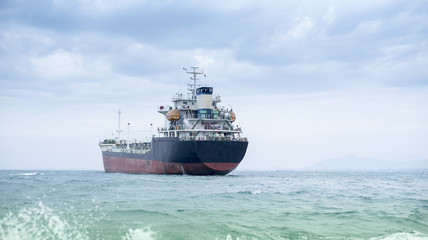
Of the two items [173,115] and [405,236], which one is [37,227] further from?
[173,115]

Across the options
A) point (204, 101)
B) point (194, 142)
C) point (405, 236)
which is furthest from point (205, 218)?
point (204, 101)

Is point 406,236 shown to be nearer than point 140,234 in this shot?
No

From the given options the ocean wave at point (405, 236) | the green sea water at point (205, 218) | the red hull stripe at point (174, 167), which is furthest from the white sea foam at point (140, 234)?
the red hull stripe at point (174, 167)

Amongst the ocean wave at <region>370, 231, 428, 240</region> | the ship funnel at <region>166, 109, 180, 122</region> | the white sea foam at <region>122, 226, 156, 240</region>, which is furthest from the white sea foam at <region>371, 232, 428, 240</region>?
the ship funnel at <region>166, 109, 180, 122</region>

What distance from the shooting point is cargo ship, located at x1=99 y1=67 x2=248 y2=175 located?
52.1 m

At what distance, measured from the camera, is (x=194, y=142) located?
51.4 meters

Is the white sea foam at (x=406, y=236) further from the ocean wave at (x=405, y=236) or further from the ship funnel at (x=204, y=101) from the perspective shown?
the ship funnel at (x=204, y=101)

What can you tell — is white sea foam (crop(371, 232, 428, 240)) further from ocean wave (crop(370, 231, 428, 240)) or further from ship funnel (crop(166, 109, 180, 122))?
ship funnel (crop(166, 109, 180, 122))

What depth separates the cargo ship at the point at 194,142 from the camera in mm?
52094

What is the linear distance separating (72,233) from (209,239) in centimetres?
527

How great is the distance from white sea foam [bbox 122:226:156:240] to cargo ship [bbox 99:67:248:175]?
3528cm

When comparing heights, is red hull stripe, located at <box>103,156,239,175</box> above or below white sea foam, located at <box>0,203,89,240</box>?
above

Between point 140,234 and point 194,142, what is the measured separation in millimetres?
35892

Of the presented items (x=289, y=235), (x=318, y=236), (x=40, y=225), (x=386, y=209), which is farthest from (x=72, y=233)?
(x=386, y=209)
